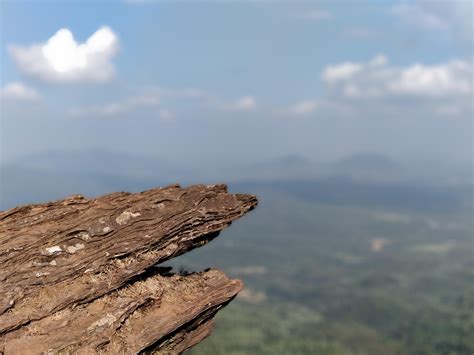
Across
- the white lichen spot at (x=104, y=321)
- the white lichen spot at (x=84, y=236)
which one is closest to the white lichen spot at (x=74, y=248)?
the white lichen spot at (x=84, y=236)

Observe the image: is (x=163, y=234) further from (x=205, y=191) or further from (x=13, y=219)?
(x=13, y=219)

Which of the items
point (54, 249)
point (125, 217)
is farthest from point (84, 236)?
point (125, 217)

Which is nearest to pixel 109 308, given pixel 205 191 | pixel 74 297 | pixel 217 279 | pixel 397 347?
pixel 74 297

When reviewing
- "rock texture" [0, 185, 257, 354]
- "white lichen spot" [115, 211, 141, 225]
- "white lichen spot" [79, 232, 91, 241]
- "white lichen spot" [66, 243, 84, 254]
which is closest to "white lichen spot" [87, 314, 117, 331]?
"rock texture" [0, 185, 257, 354]

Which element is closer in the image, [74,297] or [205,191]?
[74,297]

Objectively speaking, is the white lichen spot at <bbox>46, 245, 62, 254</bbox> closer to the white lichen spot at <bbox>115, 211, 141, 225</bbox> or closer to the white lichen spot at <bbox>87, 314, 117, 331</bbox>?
the white lichen spot at <bbox>115, 211, 141, 225</bbox>
